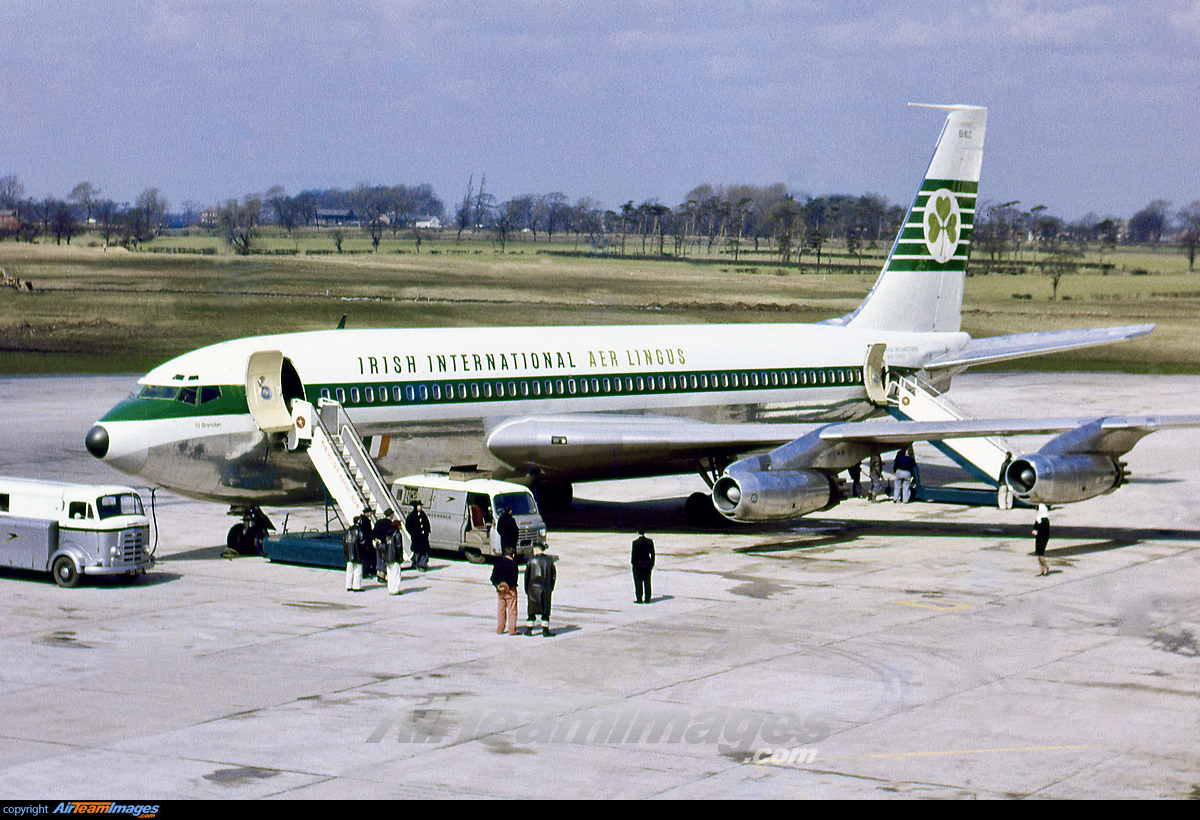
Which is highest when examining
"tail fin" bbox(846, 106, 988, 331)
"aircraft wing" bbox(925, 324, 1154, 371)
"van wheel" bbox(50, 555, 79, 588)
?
"tail fin" bbox(846, 106, 988, 331)

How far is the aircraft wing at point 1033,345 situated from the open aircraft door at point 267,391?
2105cm

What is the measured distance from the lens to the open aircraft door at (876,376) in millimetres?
44216

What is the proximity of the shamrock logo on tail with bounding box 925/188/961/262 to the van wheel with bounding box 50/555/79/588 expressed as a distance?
94.9ft

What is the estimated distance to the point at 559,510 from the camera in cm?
4297

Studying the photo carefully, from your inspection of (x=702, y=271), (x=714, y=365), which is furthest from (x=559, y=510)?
(x=702, y=271)

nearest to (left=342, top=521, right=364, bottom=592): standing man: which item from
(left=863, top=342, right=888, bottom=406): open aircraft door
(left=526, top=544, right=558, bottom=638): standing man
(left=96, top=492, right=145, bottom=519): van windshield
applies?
(left=96, top=492, right=145, bottom=519): van windshield

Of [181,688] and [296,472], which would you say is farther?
[296,472]

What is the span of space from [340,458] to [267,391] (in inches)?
96.7

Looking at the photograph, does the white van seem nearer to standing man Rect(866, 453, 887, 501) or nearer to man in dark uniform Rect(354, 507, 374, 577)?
man in dark uniform Rect(354, 507, 374, 577)

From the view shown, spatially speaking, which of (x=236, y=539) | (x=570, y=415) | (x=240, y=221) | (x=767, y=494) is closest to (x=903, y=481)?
(x=767, y=494)

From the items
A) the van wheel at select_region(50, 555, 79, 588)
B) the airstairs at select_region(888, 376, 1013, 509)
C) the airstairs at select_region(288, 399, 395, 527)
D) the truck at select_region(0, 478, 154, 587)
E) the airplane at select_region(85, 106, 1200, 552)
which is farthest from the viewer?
the airstairs at select_region(888, 376, 1013, 509)

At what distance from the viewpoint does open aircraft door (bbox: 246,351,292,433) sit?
34188mm

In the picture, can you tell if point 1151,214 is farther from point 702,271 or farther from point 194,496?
point 194,496

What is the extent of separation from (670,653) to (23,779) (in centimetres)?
1100
